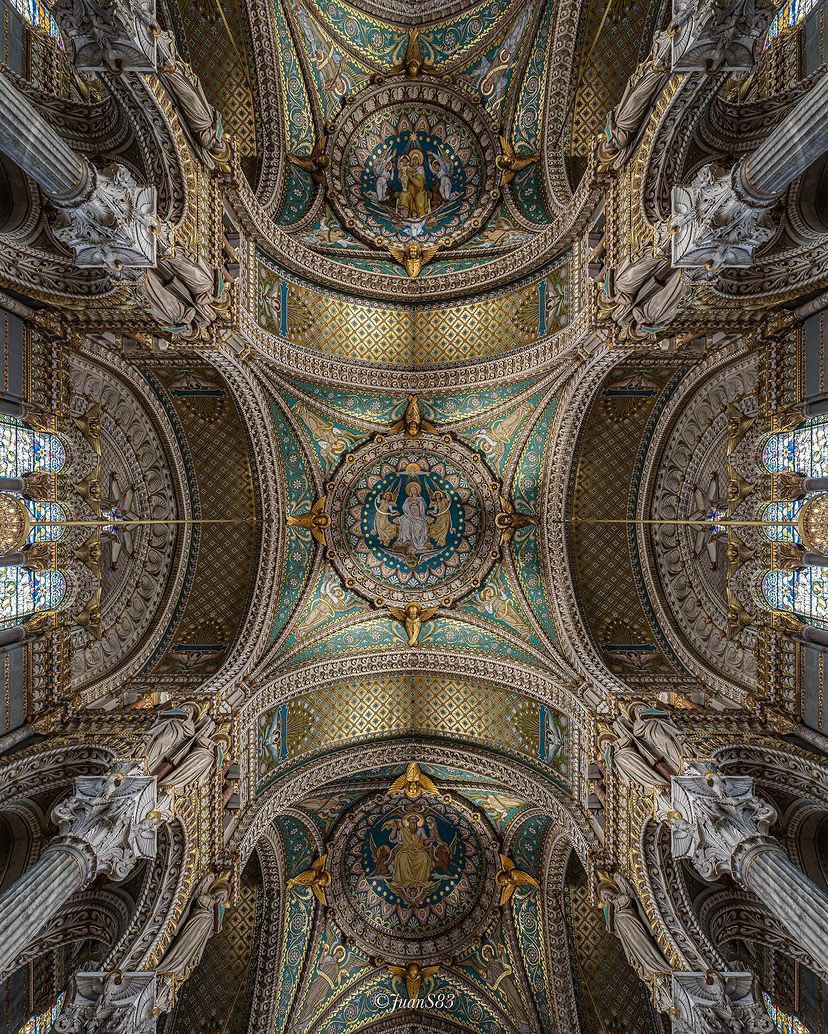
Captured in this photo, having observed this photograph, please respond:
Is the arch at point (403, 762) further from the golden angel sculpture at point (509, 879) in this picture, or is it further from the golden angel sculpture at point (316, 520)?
the golden angel sculpture at point (316, 520)

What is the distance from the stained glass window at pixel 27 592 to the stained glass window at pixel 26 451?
163 centimetres

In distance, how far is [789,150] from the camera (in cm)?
666

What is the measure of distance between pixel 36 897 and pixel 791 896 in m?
8.91

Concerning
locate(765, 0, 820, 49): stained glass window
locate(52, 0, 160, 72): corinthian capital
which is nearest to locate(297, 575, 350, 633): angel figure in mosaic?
locate(52, 0, 160, 72): corinthian capital

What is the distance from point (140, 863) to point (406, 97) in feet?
53.3

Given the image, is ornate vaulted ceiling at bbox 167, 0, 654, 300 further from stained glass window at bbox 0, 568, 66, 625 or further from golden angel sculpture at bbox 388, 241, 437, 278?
stained glass window at bbox 0, 568, 66, 625

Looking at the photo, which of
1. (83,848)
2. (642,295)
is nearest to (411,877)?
(83,848)

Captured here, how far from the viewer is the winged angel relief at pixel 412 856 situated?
1441 cm

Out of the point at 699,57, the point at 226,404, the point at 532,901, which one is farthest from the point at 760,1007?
the point at 226,404

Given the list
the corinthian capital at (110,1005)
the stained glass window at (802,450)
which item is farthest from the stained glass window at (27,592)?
the stained glass window at (802,450)

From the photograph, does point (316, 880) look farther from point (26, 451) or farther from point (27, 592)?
point (26, 451)

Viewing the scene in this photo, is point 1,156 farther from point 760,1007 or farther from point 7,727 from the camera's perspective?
point 760,1007

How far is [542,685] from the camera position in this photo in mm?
12328

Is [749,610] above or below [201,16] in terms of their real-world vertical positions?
below
